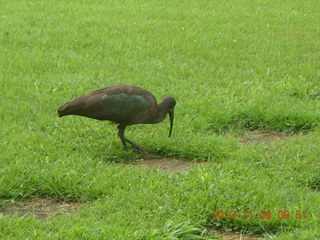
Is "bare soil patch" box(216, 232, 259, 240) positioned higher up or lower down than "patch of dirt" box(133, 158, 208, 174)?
higher up

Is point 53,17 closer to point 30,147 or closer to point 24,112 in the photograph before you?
point 24,112

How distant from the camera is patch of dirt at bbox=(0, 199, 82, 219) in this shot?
6242 millimetres

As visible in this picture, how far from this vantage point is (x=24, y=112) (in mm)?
8594

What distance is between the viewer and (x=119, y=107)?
7.51 m

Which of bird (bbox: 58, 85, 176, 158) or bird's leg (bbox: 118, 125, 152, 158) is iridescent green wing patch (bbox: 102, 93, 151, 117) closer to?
bird (bbox: 58, 85, 176, 158)

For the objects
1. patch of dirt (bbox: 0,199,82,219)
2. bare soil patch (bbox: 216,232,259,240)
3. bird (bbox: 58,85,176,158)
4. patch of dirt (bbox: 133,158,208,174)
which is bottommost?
patch of dirt (bbox: 133,158,208,174)

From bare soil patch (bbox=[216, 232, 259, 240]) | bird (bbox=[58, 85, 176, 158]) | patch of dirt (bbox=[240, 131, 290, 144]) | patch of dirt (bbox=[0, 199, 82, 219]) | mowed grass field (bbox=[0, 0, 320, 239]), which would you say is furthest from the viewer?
patch of dirt (bbox=[240, 131, 290, 144])

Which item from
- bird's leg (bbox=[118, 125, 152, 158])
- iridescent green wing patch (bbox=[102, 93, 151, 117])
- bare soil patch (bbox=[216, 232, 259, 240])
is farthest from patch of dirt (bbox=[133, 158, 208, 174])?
bare soil patch (bbox=[216, 232, 259, 240])

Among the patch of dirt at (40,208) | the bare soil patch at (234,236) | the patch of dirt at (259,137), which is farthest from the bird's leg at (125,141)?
the bare soil patch at (234,236)

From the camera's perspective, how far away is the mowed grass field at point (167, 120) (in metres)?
6.06

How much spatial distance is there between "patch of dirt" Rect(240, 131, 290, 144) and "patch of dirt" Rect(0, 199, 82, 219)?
2450mm

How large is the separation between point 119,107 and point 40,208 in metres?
1.58

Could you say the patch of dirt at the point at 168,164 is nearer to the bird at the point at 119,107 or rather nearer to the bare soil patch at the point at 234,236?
the bird at the point at 119,107

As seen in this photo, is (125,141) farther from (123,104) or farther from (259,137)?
(259,137)
